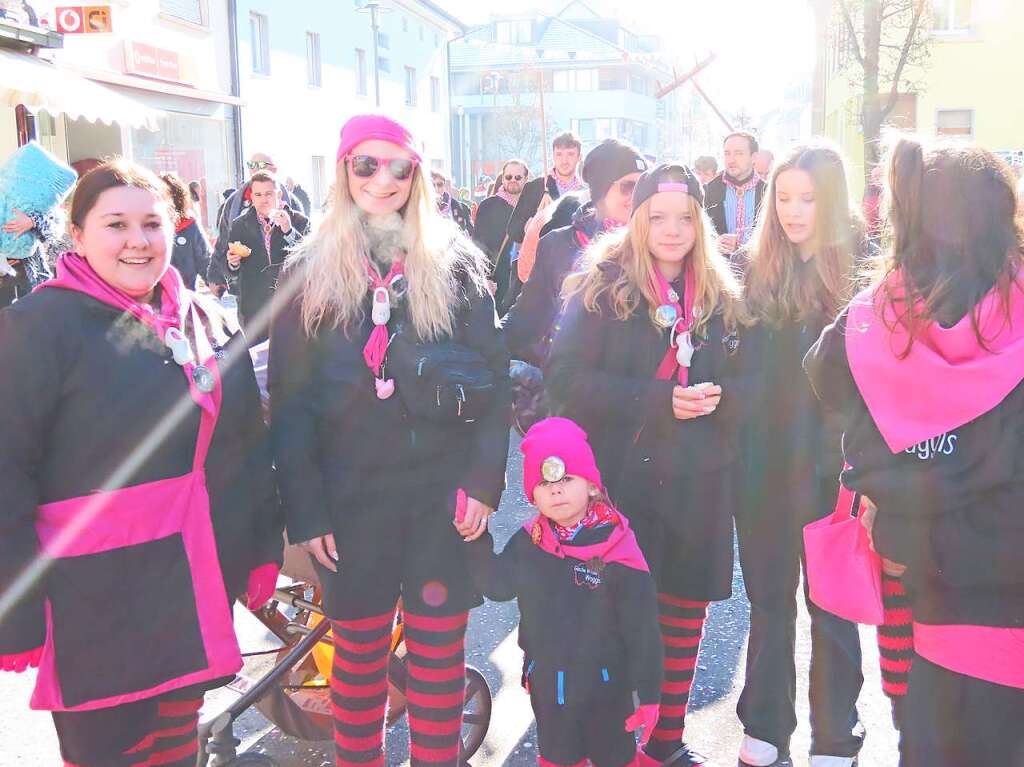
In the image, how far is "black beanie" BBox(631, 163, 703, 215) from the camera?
9.76ft

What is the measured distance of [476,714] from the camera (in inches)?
127

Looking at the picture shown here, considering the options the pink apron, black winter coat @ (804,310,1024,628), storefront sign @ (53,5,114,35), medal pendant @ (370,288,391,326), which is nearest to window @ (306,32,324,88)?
storefront sign @ (53,5,114,35)

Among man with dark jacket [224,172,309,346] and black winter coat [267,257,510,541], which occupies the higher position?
man with dark jacket [224,172,309,346]

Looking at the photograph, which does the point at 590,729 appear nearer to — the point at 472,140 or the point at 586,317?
the point at 586,317

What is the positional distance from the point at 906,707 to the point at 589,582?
889 millimetres

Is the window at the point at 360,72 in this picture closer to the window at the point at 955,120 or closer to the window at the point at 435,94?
the window at the point at 435,94

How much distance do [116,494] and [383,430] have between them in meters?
0.70

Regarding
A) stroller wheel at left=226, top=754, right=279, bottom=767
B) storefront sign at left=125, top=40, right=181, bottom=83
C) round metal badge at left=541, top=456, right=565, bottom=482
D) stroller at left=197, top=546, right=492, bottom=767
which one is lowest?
stroller wheel at left=226, top=754, right=279, bottom=767

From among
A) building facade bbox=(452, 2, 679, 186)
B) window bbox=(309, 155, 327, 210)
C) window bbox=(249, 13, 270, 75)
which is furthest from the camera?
building facade bbox=(452, 2, 679, 186)

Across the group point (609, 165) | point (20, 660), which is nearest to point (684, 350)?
point (609, 165)

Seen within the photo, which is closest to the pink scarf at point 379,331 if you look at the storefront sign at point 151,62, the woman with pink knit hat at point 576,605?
the woman with pink knit hat at point 576,605

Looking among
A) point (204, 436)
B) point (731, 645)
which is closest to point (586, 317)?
point (204, 436)

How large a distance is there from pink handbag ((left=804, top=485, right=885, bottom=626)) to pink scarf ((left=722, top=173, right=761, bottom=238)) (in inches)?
196

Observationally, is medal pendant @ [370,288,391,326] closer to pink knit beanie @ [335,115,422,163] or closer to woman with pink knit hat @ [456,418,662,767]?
pink knit beanie @ [335,115,422,163]
